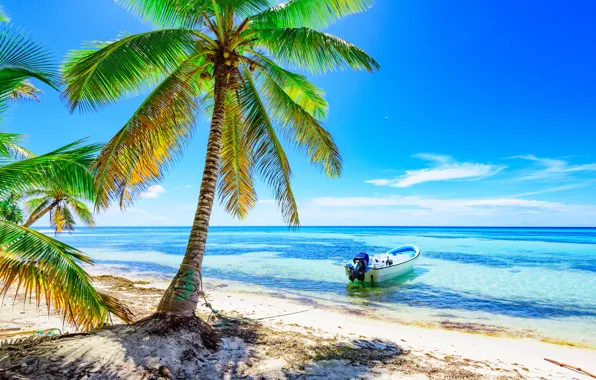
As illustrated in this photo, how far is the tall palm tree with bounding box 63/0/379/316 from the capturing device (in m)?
5.09

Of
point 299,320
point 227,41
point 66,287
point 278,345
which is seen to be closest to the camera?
point 66,287

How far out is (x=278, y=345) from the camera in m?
5.36

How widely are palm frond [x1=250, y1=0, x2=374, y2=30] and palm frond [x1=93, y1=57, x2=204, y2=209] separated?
1.75m

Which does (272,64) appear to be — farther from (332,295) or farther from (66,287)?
(332,295)

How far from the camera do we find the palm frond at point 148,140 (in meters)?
5.08

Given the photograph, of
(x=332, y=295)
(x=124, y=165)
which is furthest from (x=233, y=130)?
(x=332, y=295)

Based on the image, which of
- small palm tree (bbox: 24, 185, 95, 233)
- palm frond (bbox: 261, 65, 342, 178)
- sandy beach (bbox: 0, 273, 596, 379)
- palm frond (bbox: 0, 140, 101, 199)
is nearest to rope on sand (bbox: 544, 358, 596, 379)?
sandy beach (bbox: 0, 273, 596, 379)

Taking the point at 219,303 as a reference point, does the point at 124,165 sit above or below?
above

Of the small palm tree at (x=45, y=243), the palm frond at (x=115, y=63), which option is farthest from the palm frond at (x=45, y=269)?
the palm frond at (x=115, y=63)

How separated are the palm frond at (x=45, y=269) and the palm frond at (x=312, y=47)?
16.8 feet

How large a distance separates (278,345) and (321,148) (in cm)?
424

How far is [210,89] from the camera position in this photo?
788 centimetres

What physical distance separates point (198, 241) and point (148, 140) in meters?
2.15

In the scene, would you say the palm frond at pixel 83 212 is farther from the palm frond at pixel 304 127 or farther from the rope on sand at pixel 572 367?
the rope on sand at pixel 572 367
